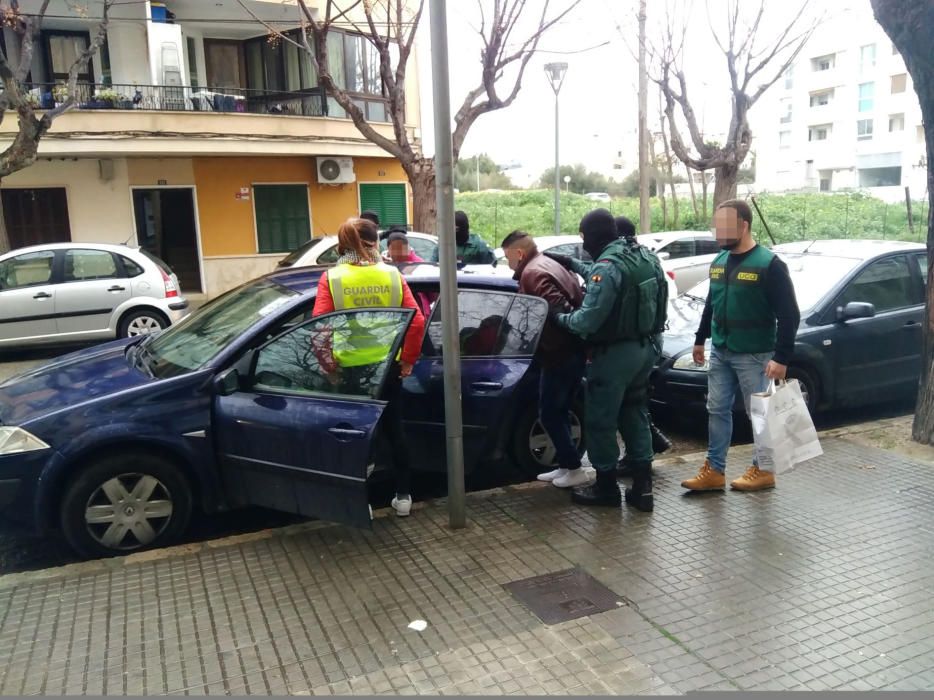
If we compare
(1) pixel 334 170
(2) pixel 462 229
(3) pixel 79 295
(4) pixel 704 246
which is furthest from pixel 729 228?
(1) pixel 334 170

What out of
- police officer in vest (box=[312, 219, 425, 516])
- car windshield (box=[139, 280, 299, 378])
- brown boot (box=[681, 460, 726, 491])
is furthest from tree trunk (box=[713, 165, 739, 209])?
police officer in vest (box=[312, 219, 425, 516])

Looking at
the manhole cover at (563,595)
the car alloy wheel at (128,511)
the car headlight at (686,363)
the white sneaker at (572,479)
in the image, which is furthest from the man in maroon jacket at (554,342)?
the car alloy wheel at (128,511)

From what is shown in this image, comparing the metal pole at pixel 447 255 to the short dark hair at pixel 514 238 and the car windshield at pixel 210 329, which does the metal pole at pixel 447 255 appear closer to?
the short dark hair at pixel 514 238

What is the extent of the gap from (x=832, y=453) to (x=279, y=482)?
397 cm

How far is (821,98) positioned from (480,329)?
6583 centimetres

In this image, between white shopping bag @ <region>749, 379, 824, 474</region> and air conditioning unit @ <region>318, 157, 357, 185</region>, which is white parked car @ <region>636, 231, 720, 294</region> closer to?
white shopping bag @ <region>749, 379, 824, 474</region>

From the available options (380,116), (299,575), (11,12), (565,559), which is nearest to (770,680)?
(565,559)

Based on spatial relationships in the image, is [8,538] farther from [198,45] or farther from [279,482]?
[198,45]

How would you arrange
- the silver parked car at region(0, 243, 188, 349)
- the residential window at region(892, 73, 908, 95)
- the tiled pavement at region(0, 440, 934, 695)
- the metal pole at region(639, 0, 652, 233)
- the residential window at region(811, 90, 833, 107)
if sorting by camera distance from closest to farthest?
the tiled pavement at region(0, 440, 934, 695) → the silver parked car at region(0, 243, 188, 349) → the metal pole at region(639, 0, 652, 233) → the residential window at region(892, 73, 908, 95) → the residential window at region(811, 90, 833, 107)

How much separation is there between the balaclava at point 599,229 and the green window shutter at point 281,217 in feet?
50.8

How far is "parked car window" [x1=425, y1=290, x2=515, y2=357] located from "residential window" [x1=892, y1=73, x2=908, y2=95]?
58593 millimetres

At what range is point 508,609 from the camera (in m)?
3.76

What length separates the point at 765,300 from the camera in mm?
4875

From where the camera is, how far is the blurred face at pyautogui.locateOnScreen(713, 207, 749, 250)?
15.9ft
